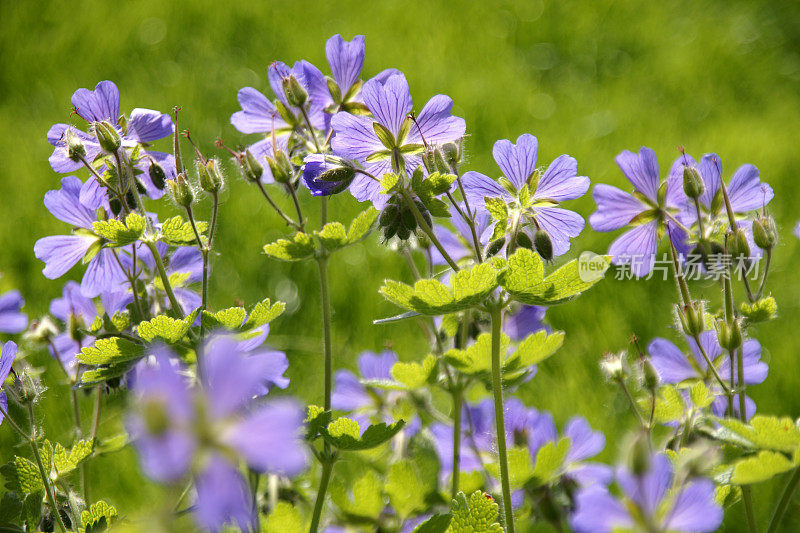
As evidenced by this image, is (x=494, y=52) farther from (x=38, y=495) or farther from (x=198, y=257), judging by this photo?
(x=38, y=495)

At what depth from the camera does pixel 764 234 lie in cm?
89

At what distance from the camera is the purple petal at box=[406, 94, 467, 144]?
2.84ft

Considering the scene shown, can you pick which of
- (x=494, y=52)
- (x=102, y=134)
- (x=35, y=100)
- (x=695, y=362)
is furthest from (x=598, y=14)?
(x=102, y=134)

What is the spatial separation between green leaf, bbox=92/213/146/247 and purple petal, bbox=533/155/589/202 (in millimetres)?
463

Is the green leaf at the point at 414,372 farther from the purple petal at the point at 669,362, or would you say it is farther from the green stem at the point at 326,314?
the purple petal at the point at 669,362

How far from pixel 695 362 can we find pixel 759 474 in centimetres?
45

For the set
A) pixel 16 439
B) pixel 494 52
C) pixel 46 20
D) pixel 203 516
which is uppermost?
pixel 46 20

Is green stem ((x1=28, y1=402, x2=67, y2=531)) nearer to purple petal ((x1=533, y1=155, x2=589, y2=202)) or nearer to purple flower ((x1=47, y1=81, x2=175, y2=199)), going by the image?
purple flower ((x1=47, y1=81, x2=175, y2=199))

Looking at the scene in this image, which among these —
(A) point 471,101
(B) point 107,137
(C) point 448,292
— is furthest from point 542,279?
(A) point 471,101

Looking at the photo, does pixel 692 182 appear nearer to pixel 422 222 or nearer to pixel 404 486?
pixel 422 222

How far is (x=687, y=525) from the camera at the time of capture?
452 mm

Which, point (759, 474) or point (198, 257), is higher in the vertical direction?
point (198, 257)

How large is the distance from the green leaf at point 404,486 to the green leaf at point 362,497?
0.03m

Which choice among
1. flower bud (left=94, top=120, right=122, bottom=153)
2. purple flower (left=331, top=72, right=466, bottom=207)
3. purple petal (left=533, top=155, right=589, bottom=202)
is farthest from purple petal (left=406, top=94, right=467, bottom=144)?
flower bud (left=94, top=120, right=122, bottom=153)
